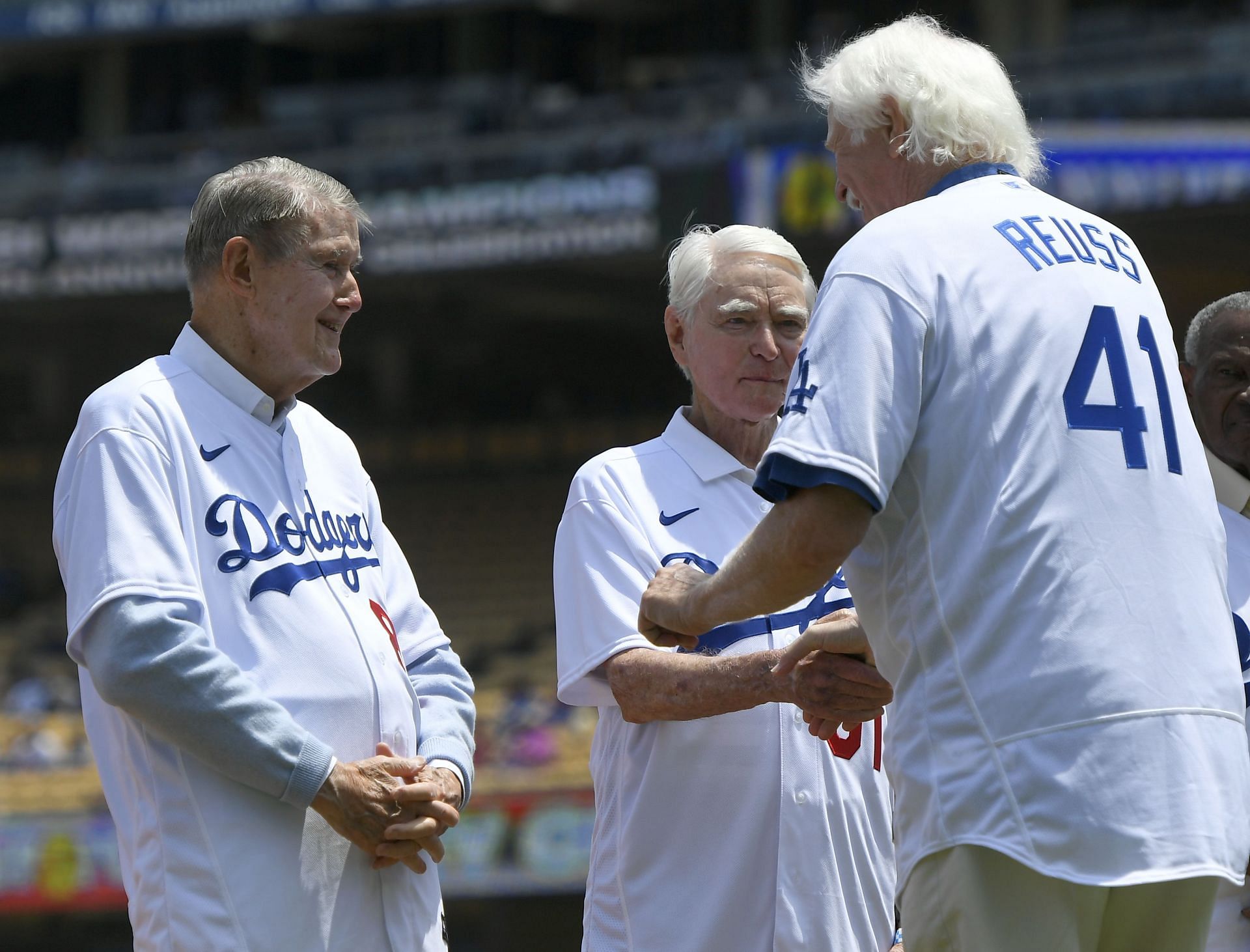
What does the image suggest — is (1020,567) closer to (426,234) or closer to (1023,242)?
(1023,242)

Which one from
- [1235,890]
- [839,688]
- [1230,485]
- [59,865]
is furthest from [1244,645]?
[59,865]

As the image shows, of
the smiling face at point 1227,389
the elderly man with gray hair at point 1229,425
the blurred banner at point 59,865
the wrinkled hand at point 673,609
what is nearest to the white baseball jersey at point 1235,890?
the elderly man with gray hair at point 1229,425

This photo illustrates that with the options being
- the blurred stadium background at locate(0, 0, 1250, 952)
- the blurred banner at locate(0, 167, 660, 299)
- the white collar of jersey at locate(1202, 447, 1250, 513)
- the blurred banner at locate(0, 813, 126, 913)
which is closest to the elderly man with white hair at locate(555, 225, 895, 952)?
the white collar of jersey at locate(1202, 447, 1250, 513)

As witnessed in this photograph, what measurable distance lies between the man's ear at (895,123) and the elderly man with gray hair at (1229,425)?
117 cm

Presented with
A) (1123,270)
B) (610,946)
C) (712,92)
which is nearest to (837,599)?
(610,946)

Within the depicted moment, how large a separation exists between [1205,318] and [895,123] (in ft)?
4.36

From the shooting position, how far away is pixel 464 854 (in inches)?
475

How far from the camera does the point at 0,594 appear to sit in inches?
821

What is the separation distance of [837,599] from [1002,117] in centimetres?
107

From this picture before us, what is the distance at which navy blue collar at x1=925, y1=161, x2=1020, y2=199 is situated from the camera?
251 cm

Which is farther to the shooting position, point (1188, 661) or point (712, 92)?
point (712, 92)

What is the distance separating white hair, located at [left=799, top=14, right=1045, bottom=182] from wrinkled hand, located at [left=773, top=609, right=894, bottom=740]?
2.48 ft

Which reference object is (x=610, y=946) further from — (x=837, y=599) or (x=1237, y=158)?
(x=1237, y=158)

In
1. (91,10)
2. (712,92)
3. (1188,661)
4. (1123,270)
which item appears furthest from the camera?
(91,10)
